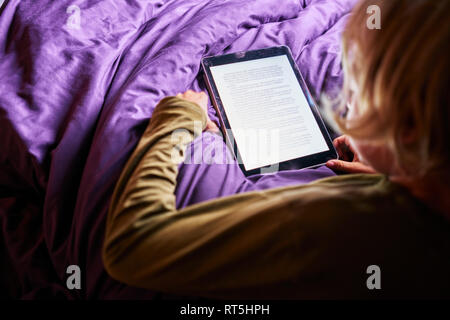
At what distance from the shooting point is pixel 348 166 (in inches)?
29.1

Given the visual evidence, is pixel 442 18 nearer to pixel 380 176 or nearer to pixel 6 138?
pixel 380 176

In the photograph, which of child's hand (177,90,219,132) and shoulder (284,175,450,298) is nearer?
shoulder (284,175,450,298)

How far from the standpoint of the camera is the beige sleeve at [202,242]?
46 centimetres

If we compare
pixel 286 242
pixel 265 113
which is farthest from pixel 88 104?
pixel 286 242

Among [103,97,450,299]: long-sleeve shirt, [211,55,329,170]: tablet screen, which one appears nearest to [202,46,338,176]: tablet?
[211,55,329,170]: tablet screen

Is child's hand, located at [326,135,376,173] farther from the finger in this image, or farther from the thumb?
the finger

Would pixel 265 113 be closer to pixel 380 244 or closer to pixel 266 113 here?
pixel 266 113

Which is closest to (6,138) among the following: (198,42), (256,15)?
(198,42)

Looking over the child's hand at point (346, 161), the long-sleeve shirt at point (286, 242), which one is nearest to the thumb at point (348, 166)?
the child's hand at point (346, 161)

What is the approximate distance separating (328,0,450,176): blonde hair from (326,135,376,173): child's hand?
0.92 feet

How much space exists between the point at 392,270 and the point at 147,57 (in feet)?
2.25

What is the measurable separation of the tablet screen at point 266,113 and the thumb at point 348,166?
0.15ft

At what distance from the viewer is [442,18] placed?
366 millimetres

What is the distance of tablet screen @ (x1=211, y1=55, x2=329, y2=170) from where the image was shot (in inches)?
29.0
